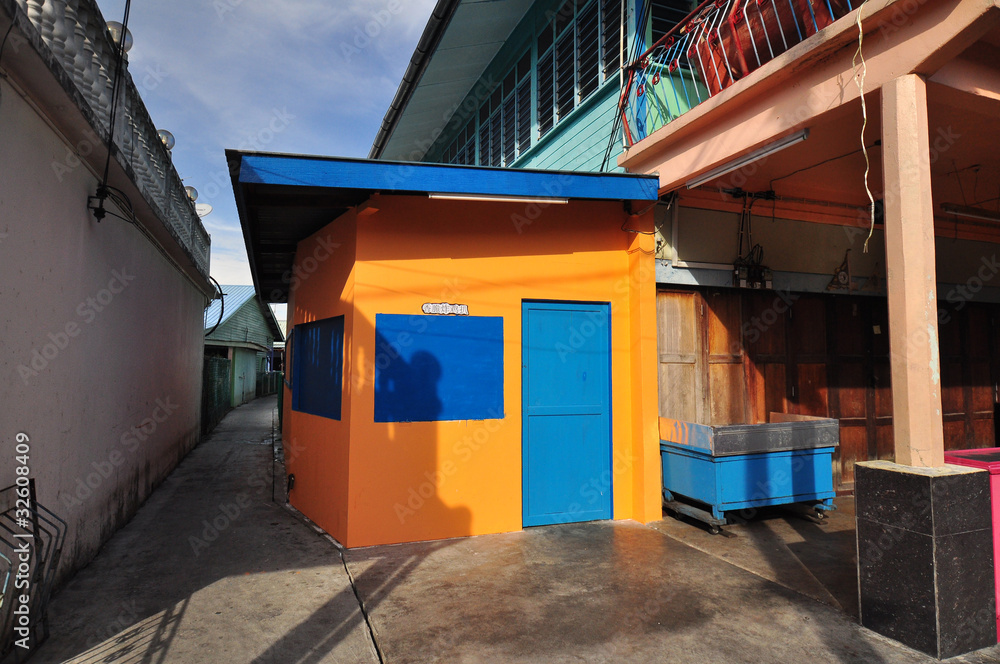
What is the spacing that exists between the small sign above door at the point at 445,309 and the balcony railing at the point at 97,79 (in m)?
2.84

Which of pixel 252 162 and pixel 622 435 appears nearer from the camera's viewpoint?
pixel 252 162

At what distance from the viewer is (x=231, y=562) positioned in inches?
186

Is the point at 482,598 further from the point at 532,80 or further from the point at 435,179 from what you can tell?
the point at 532,80

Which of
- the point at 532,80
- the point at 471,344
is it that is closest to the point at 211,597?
the point at 471,344

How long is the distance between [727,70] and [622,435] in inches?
141

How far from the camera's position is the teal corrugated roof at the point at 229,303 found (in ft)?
59.9

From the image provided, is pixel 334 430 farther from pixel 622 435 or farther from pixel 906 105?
pixel 906 105

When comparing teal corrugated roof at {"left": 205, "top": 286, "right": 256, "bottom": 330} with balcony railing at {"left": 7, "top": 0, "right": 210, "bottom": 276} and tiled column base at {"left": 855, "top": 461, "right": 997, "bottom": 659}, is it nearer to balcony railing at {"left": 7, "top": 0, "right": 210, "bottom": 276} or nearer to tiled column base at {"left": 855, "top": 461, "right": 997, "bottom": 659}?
balcony railing at {"left": 7, "top": 0, "right": 210, "bottom": 276}

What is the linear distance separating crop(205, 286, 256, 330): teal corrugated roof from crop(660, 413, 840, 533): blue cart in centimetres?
1575

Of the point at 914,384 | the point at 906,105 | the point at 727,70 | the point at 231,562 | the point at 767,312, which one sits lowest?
the point at 231,562

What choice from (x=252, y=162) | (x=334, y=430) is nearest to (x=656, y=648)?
(x=334, y=430)

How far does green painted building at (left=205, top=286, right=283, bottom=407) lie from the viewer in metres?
18.8

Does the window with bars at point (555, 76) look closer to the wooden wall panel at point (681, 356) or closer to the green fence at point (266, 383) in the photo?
the wooden wall panel at point (681, 356)

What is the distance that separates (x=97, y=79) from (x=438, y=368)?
380 cm
